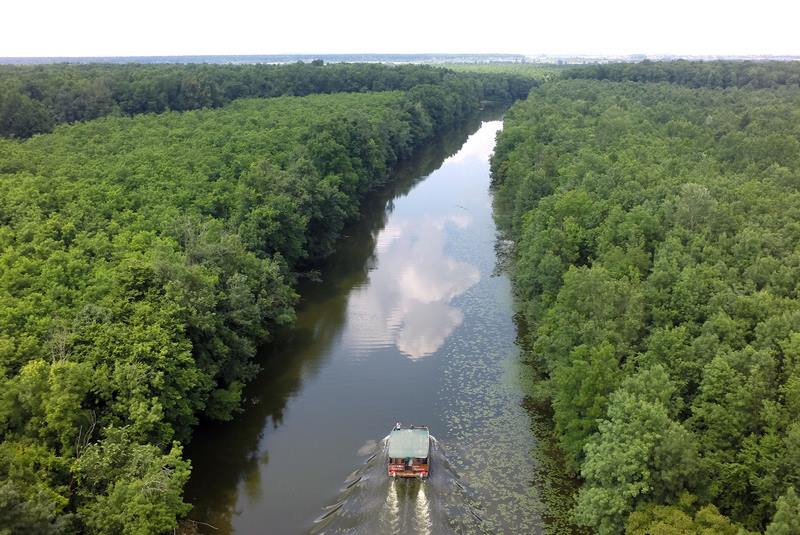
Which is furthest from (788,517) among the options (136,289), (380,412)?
(136,289)

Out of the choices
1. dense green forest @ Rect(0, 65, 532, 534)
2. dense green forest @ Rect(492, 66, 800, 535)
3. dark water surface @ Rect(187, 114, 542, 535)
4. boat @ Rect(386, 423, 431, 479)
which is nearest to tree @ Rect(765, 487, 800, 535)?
dense green forest @ Rect(492, 66, 800, 535)

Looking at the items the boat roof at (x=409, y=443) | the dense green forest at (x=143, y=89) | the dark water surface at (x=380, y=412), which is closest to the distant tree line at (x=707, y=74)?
the dense green forest at (x=143, y=89)

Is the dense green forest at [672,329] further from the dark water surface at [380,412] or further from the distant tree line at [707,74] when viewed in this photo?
the distant tree line at [707,74]

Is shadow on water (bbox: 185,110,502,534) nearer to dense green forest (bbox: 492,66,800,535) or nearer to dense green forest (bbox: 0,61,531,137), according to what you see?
dense green forest (bbox: 492,66,800,535)

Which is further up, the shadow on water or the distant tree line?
the distant tree line

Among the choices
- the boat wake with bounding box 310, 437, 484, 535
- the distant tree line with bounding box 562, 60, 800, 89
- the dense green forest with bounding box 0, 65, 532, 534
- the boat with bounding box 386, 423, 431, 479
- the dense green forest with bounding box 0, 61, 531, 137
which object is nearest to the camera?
the dense green forest with bounding box 0, 65, 532, 534

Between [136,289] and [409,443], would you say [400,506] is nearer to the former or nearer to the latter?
[409,443]
